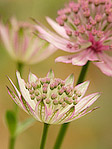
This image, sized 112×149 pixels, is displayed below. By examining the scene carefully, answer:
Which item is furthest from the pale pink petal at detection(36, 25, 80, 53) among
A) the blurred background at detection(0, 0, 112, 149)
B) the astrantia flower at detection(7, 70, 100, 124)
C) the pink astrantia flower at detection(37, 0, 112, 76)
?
the blurred background at detection(0, 0, 112, 149)

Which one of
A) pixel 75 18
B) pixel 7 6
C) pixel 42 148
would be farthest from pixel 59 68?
pixel 42 148

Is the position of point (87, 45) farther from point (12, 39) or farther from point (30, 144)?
point (30, 144)

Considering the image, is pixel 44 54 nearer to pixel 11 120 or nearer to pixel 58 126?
pixel 11 120

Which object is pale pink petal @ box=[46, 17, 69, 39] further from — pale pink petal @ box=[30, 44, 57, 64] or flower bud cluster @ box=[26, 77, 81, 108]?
flower bud cluster @ box=[26, 77, 81, 108]

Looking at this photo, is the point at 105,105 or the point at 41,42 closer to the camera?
the point at 41,42

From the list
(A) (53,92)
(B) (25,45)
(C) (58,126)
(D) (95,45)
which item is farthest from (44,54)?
(C) (58,126)

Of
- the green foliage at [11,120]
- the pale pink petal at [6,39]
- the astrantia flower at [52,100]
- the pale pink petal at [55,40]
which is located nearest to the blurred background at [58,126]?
the pale pink petal at [6,39]
